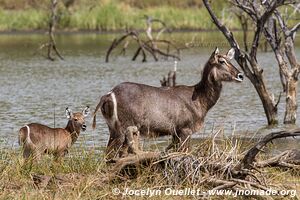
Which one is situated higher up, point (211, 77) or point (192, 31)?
point (211, 77)

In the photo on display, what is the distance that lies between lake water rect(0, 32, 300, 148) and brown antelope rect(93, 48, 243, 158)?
1.39 feet

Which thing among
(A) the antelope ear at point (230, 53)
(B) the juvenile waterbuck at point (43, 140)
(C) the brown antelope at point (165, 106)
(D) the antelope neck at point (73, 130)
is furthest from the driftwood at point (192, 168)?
(D) the antelope neck at point (73, 130)

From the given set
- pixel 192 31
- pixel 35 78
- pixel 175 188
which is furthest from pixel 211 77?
pixel 192 31

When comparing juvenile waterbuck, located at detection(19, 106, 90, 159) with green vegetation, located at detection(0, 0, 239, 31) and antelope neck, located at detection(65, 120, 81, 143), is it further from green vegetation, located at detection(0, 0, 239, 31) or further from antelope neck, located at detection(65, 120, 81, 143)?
green vegetation, located at detection(0, 0, 239, 31)

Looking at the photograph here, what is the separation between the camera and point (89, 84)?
20.7 metres

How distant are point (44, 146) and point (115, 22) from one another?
30.2 metres

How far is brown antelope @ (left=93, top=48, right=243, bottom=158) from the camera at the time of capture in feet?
30.6

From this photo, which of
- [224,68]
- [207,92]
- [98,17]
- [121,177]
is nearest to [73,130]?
A: [207,92]

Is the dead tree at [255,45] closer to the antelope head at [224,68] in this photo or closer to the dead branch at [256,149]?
the antelope head at [224,68]

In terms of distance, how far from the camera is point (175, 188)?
25.2 ft

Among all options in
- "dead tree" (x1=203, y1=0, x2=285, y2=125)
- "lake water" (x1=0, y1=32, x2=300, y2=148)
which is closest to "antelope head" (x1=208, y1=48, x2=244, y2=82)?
"lake water" (x1=0, y1=32, x2=300, y2=148)

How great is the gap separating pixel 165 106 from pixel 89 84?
11074 millimetres

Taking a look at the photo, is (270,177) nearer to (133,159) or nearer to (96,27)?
(133,159)

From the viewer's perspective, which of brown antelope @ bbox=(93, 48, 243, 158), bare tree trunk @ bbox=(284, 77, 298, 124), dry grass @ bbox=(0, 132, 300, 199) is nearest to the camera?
dry grass @ bbox=(0, 132, 300, 199)
